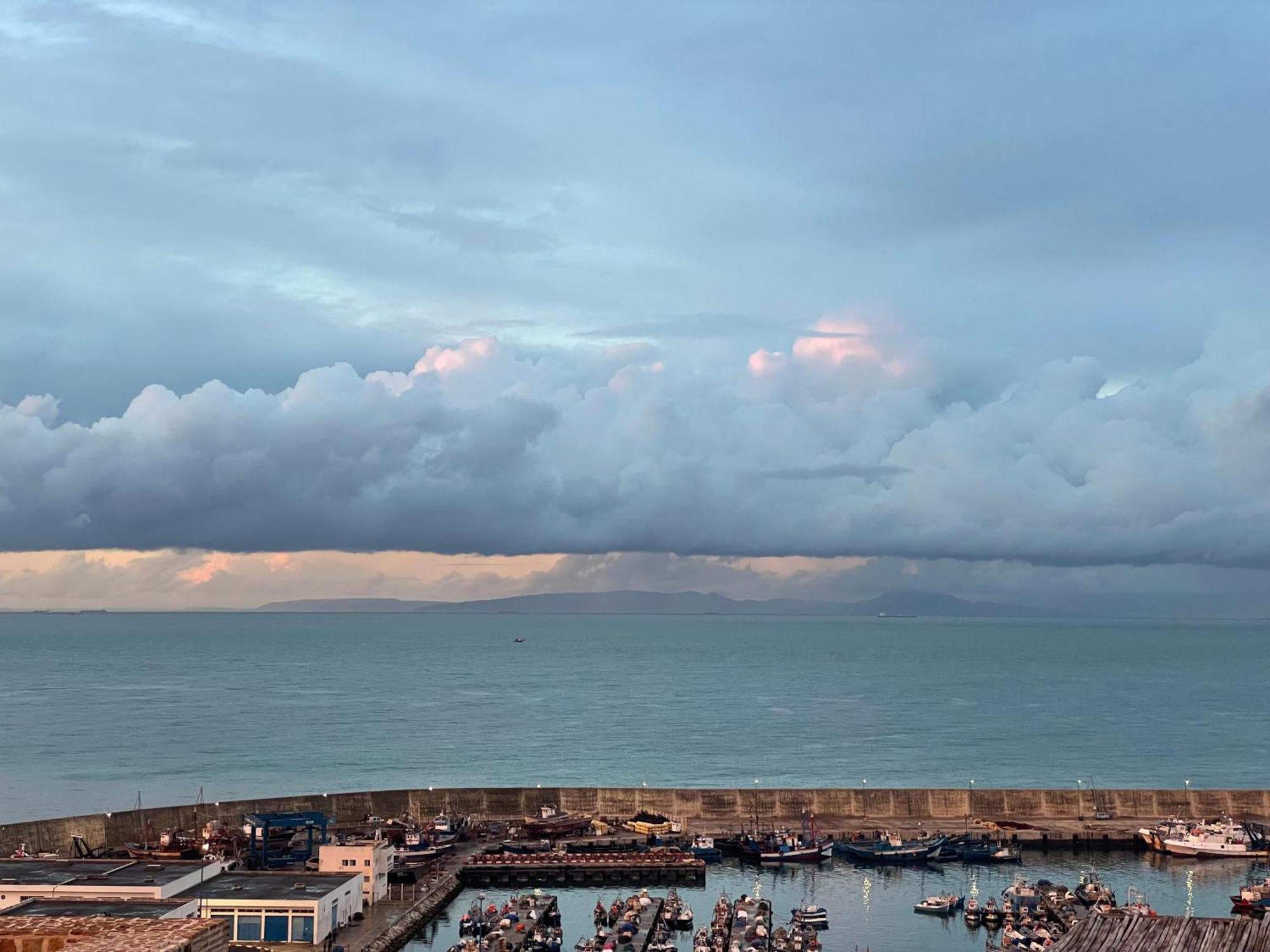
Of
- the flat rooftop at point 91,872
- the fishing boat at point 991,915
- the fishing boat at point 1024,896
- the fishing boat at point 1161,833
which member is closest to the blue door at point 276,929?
the flat rooftop at point 91,872

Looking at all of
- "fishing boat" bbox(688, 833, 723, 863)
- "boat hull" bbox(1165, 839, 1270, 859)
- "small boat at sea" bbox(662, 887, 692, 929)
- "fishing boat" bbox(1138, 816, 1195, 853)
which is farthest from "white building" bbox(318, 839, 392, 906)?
"boat hull" bbox(1165, 839, 1270, 859)

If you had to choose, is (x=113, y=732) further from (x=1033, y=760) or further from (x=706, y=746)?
(x=1033, y=760)

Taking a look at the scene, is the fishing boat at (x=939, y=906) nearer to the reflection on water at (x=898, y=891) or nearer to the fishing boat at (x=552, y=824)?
the reflection on water at (x=898, y=891)

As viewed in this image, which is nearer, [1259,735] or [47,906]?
[47,906]

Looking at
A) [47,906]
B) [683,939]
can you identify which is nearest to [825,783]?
[683,939]

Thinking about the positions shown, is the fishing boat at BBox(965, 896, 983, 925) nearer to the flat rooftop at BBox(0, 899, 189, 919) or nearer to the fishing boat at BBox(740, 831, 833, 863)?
the fishing boat at BBox(740, 831, 833, 863)

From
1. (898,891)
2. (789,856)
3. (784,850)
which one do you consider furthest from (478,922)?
(898,891)

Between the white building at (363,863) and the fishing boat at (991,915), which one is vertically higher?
the white building at (363,863)
